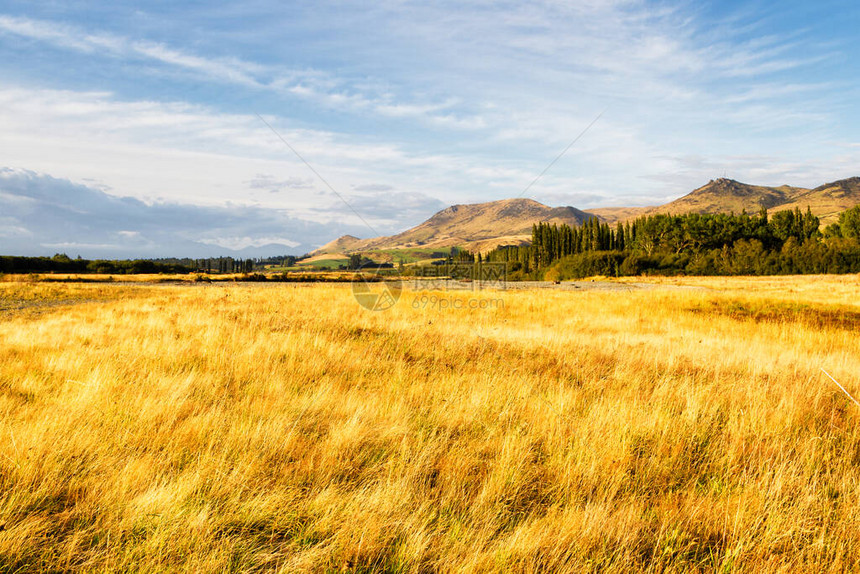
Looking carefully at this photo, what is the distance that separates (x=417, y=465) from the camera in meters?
3.25

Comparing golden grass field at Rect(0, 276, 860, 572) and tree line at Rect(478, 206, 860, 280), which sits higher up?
tree line at Rect(478, 206, 860, 280)

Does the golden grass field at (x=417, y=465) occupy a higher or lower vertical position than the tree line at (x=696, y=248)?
lower

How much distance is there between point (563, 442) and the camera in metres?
3.77

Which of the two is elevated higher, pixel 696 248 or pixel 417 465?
pixel 696 248

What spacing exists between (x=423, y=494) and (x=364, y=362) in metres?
4.06

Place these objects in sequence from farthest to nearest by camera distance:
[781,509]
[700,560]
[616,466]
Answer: [616,466] → [781,509] → [700,560]

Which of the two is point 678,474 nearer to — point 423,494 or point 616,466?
point 616,466

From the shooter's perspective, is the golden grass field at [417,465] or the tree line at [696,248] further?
the tree line at [696,248]

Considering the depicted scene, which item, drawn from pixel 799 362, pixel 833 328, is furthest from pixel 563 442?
pixel 833 328

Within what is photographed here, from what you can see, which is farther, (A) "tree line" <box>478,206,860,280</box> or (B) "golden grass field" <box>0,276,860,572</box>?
(A) "tree line" <box>478,206,860,280</box>

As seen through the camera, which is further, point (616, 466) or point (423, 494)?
point (616, 466)

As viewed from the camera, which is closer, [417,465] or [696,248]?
[417,465]

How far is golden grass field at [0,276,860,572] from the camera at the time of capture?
7.87ft

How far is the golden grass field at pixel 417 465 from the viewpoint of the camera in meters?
2.40
